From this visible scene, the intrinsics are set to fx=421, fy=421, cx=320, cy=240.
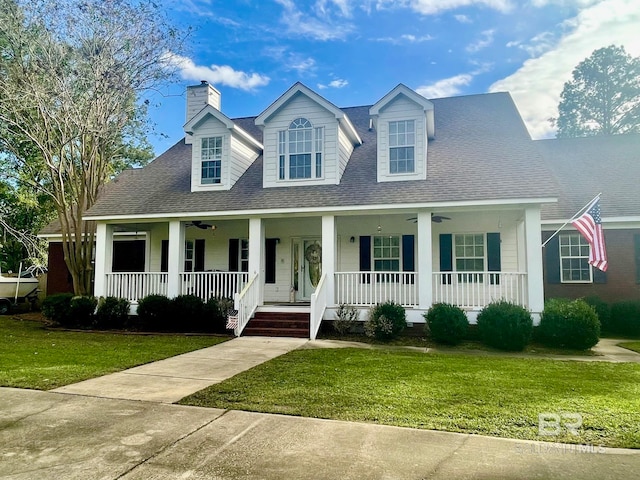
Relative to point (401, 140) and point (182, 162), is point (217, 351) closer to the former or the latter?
point (401, 140)

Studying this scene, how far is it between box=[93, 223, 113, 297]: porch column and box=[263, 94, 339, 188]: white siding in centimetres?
560

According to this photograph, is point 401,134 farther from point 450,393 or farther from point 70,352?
point 70,352

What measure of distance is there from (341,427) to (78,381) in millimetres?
4210

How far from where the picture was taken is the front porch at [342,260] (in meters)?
11.0

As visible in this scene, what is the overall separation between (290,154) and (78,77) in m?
8.81

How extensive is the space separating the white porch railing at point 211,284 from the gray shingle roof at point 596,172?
32.3ft

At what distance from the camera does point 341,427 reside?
14.0 feet

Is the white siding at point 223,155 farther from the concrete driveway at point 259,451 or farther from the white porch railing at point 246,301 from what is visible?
the concrete driveway at point 259,451

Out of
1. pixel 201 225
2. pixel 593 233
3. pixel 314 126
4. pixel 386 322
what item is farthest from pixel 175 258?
pixel 593 233

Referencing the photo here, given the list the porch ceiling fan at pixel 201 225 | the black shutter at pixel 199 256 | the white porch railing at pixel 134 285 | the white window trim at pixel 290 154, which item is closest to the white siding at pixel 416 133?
the white window trim at pixel 290 154

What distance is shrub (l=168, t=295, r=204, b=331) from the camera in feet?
38.4

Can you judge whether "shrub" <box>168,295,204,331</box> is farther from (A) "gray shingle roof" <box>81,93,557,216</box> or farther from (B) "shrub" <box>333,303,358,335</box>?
(B) "shrub" <box>333,303,358,335</box>

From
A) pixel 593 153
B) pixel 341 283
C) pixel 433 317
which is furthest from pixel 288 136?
pixel 593 153

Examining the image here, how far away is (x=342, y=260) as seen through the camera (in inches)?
543
